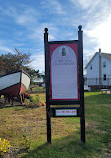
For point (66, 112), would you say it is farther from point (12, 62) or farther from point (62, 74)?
point (12, 62)

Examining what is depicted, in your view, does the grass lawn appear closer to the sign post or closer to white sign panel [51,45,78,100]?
the sign post

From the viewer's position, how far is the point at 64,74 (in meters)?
3.49

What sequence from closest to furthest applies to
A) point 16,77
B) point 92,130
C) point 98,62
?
point 92,130
point 16,77
point 98,62

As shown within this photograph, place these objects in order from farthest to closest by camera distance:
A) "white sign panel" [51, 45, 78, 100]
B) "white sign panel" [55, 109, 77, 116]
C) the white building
Result: the white building → "white sign panel" [51, 45, 78, 100] → "white sign panel" [55, 109, 77, 116]

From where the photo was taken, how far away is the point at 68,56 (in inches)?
137

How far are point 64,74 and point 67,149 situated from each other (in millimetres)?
1785

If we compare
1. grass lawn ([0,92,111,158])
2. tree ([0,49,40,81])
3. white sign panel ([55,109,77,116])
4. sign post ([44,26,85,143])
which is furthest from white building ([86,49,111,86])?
white sign panel ([55,109,77,116])

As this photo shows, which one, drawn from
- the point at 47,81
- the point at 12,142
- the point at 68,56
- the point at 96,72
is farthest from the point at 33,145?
the point at 96,72

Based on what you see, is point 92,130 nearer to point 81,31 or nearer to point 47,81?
point 47,81

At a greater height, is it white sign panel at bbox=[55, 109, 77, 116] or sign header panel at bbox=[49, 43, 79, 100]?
sign header panel at bbox=[49, 43, 79, 100]

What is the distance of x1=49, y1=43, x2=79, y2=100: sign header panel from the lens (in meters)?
3.47

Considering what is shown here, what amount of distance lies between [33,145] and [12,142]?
626 mm

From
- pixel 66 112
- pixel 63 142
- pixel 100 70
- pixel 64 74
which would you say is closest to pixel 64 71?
pixel 64 74

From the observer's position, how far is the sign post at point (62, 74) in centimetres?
342
